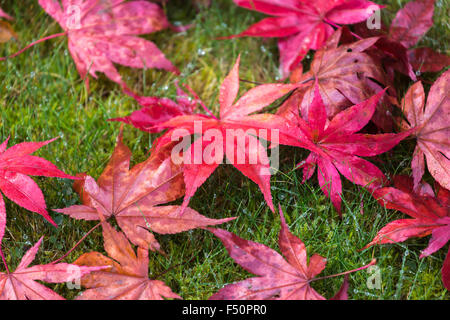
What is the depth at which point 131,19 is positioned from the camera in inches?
62.0

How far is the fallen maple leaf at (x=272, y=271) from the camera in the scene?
1.00m

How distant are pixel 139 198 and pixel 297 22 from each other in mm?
794

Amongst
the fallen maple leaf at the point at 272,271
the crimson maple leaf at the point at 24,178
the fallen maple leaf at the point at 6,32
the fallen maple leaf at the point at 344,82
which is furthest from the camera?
the fallen maple leaf at the point at 6,32

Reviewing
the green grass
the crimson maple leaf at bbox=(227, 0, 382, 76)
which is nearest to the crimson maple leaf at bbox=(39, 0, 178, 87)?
the green grass

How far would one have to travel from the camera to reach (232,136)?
1089 mm

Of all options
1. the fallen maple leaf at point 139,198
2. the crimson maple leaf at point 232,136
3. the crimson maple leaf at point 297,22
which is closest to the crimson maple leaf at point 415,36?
the crimson maple leaf at point 297,22

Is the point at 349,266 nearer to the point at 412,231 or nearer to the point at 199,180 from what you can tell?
the point at 412,231

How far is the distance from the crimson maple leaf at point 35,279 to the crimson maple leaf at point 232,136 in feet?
1.00

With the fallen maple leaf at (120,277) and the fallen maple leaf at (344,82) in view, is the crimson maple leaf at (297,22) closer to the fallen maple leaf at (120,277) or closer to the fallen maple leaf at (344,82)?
the fallen maple leaf at (344,82)

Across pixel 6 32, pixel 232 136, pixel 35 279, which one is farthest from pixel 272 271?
pixel 6 32

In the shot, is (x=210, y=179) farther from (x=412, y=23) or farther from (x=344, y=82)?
(x=412, y=23)

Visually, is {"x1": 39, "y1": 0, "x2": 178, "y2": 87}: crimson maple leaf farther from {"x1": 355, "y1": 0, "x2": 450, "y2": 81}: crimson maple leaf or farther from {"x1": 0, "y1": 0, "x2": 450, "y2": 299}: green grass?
{"x1": 355, "y1": 0, "x2": 450, "y2": 81}: crimson maple leaf

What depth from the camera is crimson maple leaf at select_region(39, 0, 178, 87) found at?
59.0 inches

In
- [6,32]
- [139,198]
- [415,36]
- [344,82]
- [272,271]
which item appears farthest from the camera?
[6,32]
